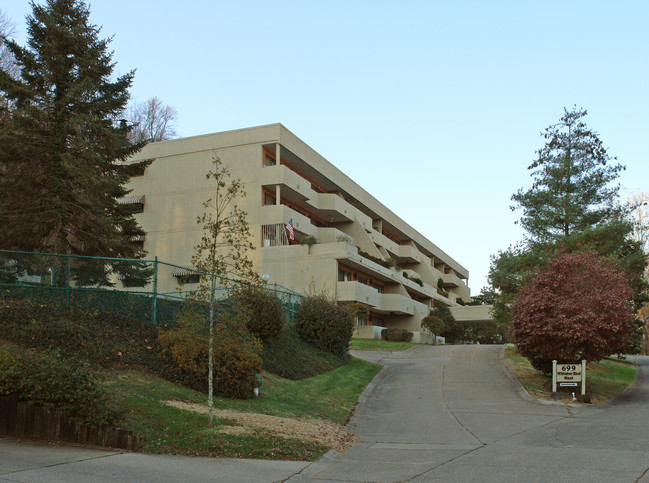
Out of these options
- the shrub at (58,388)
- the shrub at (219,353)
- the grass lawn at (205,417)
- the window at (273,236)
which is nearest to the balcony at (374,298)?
the window at (273,236)

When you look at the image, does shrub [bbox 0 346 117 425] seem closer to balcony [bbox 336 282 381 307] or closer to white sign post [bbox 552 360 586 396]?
white sign post [bbox 552 360 586 396]

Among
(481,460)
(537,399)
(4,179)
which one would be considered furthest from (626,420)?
(4,179)

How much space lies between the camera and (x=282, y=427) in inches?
497

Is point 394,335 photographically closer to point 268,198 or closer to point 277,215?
point 277,215

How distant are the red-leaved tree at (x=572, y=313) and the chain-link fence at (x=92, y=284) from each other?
10.3m

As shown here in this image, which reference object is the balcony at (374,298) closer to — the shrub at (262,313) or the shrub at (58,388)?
the shrub at (262,313)

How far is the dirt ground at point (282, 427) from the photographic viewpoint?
39.5 feet

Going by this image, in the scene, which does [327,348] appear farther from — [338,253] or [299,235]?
[299,235]

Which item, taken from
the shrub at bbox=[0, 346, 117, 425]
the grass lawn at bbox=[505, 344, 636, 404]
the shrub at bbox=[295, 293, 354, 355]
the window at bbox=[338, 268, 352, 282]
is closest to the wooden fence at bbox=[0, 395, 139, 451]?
the shrub at bbox=[0, 346, 117, 425]

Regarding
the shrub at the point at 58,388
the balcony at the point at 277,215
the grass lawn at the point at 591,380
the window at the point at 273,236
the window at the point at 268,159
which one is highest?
the window at the point at 268,159

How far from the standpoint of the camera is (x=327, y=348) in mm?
24984

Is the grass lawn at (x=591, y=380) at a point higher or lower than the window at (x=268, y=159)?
lower

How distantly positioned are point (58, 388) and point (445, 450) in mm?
7175

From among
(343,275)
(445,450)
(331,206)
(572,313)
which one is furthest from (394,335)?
(445,450)
